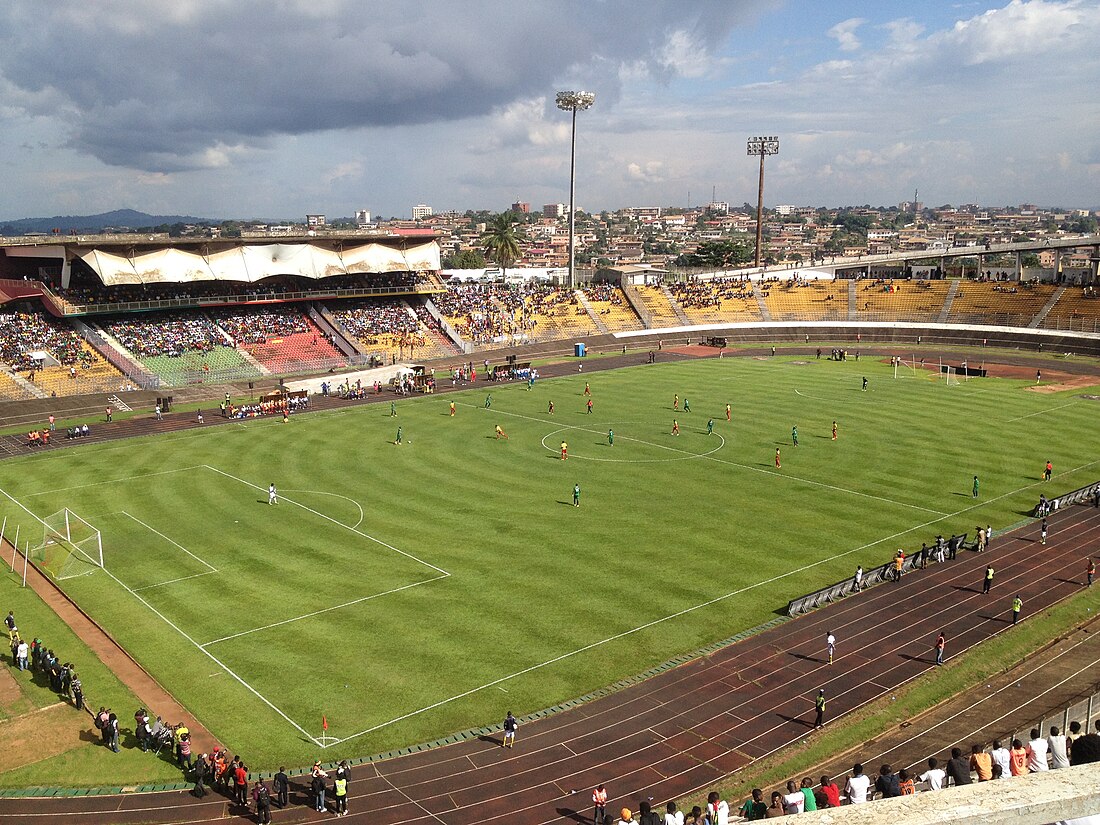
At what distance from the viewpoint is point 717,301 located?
108875 mm

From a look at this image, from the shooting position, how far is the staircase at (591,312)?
10012 centimetres

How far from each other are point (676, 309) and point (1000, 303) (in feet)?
121

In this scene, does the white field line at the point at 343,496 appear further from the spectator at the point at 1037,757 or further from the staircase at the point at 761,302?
the staircase at the point at 761,302

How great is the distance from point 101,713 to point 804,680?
19673 mm

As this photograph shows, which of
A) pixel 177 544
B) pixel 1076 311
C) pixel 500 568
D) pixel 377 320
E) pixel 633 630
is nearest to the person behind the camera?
pixel 633 630

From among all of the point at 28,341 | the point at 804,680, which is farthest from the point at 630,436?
the point at 28,341

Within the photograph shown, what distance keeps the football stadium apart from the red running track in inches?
4.2

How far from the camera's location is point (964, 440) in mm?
51406

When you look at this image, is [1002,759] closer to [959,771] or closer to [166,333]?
[959,771]

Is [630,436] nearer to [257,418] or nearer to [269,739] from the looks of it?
[257,418]

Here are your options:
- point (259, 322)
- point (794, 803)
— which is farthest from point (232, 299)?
point (794, 803)

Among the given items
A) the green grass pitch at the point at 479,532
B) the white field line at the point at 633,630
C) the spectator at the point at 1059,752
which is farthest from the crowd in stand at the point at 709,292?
the spectator at the point at 1059,752

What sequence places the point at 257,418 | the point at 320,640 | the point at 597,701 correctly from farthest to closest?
the point at 257,418 → the point at 320,640 → the point at 597,701

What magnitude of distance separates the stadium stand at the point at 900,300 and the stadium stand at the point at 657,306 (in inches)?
884
